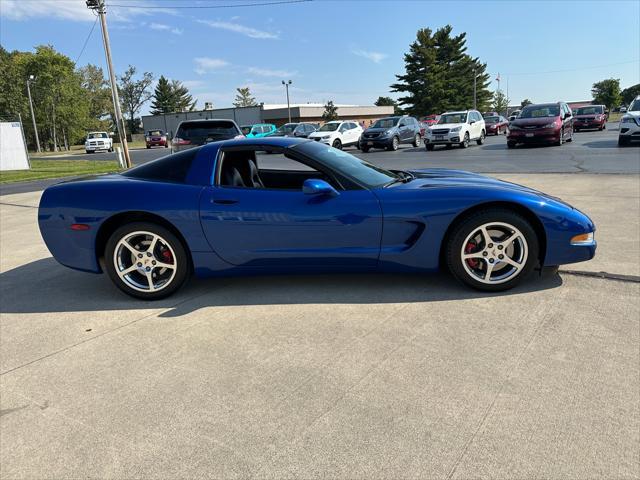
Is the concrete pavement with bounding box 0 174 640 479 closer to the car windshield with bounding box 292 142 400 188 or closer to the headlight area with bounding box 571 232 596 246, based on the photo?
the headlight area with bounding box 571 232 596 246

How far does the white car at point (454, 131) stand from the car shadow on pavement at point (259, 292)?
17700 mm

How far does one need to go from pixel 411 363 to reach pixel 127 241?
2.42 metres

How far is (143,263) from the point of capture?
145 inches

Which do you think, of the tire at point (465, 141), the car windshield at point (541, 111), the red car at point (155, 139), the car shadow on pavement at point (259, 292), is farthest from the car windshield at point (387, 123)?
the red car at point (155, 139)

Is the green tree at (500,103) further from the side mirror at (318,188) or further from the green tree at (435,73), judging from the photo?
the side mirror at (318,188)

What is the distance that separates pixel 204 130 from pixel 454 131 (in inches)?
481

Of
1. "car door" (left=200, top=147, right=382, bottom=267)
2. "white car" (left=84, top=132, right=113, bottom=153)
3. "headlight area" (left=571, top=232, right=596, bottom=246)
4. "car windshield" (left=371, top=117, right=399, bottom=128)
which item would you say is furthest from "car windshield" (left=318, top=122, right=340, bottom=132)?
"white car" (left=84, top=132, right=113, bottom=153)

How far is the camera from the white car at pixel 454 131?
20.3 m

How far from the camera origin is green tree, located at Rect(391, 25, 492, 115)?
6531 cm

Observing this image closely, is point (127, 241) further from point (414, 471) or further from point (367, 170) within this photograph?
point (414, 471)

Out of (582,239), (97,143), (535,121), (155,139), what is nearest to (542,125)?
(535,121)

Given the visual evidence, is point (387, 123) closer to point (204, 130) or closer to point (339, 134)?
point (339, 134)

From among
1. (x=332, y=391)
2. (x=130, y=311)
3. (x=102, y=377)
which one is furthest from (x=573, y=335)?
(x=130, y=311)

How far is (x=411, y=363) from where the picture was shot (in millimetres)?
2576
